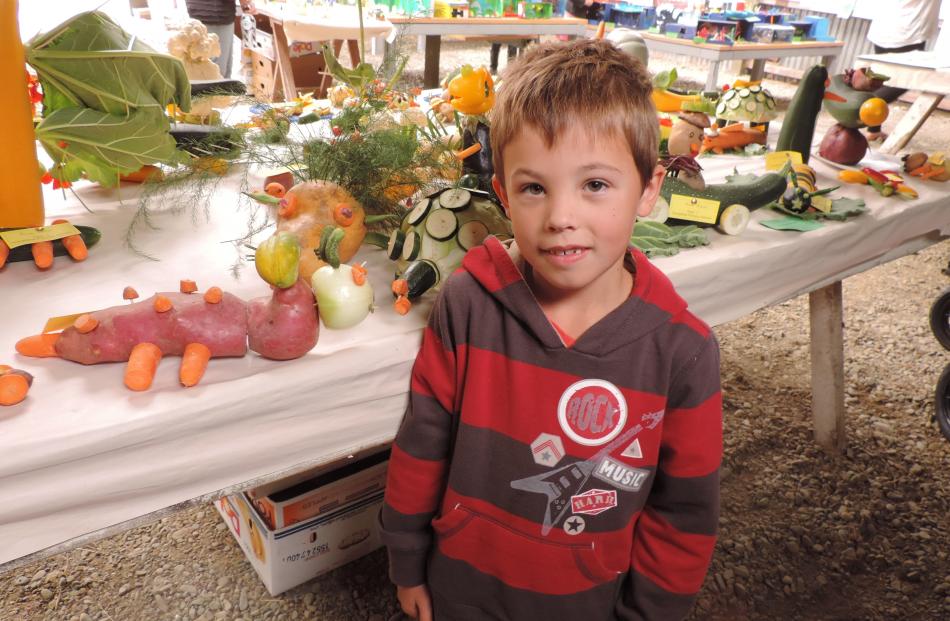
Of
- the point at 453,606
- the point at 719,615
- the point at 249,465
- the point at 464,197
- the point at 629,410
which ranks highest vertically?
the point at 464,197

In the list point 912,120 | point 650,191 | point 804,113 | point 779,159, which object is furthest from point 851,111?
point 912,120

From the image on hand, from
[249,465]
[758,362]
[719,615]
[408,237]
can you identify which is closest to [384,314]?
[408,237]

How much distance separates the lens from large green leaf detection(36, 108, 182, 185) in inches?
33.4

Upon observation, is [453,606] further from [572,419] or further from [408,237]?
[408,237]

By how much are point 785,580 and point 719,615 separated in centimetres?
18

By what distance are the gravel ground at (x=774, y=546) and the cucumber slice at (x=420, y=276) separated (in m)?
0.73

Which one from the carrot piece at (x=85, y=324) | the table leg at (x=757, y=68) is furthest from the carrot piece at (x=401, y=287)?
the table leg at (x=757, y=68)

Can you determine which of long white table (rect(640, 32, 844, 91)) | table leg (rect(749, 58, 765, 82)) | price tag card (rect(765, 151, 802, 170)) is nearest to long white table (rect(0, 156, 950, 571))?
price tag card (rect(765, 151, 802, 170))

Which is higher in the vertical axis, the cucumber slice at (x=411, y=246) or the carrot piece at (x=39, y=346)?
the cucumber slice at (x=411, y=246)

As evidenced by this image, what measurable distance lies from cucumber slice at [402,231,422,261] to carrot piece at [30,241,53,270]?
47 centimetres

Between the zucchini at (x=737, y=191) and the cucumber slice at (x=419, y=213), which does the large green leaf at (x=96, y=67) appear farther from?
the zucchini at (x=737, y=191)

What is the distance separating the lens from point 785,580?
145cm

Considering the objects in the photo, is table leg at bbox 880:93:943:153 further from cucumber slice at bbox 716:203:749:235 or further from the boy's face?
the boy's face

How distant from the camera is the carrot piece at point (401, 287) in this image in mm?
886
